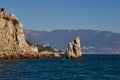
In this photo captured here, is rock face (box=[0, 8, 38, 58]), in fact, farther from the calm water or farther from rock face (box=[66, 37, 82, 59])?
the calm water

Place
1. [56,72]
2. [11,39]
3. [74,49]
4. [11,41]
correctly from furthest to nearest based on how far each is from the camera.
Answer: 1. [11,39]
2. [11,41]
3. [74,49]
4. [56,72]

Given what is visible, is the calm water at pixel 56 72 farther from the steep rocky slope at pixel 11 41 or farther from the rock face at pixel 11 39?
the rock face at pixel 11 39

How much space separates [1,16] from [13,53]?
2416cm

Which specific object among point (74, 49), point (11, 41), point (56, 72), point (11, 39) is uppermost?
point (11, 39)

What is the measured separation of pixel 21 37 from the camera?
198m

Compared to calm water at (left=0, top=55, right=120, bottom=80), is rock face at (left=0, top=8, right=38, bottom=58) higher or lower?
higher

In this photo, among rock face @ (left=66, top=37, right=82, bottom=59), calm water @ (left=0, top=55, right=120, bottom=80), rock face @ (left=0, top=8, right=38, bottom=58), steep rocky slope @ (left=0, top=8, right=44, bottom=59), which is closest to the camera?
calm water @ (left=0, top=55, right=120, bottom=80)

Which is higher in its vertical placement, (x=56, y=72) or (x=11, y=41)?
(x=11, y=41)

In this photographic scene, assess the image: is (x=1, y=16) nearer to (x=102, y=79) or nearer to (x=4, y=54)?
(x=4, y=54)

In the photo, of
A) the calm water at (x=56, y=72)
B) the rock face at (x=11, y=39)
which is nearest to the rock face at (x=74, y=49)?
the rock face at (x=11, y=39)

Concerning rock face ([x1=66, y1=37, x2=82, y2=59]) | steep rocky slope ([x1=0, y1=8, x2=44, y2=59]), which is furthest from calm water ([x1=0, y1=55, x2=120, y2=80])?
rock face ([x1=66, y1=37, x2=82, y2=59])

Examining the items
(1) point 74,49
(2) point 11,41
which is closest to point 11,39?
(2) point 11,41

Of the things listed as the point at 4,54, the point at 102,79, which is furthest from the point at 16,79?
the point at 4,54

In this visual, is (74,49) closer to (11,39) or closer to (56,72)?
(11,39)
